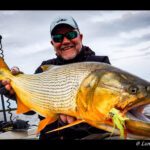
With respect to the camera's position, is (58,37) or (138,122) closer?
(138,122)

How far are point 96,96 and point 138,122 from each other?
0.95ft

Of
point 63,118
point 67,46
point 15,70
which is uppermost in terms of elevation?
point 67,46

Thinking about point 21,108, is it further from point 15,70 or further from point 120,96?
point 120,96

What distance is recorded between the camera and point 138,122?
6.05ft

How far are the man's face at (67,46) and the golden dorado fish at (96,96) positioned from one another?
0.62 metres

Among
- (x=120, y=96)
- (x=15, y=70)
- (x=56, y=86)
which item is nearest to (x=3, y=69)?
(x=15, y=70)

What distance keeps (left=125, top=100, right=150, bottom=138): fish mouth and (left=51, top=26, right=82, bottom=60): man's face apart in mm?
1194

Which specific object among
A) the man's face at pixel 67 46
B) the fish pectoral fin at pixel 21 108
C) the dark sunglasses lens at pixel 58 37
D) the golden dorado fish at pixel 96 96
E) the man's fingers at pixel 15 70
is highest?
the dark sunglasses lens at pixel 58 37

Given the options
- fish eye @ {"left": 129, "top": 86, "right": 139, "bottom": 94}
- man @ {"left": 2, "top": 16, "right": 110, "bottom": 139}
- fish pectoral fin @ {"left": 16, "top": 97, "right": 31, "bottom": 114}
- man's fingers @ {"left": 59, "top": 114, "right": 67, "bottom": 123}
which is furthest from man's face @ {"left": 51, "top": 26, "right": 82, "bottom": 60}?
fish eye @ {"left": 129, "top": 86, "right": 139, "bottom": 94}

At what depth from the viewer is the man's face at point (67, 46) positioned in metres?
2.94

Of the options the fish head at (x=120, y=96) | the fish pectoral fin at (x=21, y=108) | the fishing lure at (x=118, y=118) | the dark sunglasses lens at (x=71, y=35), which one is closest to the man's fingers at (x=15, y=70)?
the fish pectoral fin at (x=21, y=108)

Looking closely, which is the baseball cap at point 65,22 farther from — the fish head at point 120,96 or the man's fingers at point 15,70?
the fish head at point 120,96

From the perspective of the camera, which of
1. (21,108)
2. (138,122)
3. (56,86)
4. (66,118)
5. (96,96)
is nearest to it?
(138,122)
